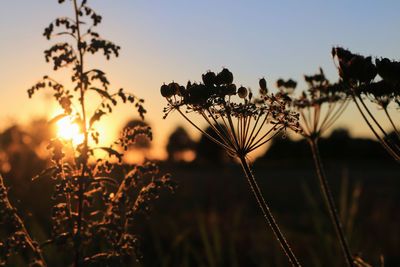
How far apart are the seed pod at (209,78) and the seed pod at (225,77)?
46 millimetres

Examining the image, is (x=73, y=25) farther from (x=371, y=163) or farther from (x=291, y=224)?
(x=371, y=163)

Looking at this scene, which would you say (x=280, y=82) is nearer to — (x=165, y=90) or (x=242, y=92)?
(x=242, y=92)

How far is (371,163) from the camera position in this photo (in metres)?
67.6

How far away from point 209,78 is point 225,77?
0.12 m

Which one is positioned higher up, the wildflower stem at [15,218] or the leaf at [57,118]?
the leaf at [57,118]

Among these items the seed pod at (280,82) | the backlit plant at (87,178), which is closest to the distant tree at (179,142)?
the seed pod at (280,82)

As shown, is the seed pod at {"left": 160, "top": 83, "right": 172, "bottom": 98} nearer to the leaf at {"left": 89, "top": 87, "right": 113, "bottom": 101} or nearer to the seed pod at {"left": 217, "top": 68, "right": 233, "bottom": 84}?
the seed pod at {"left": 217, "top": 68, "right": 233, "bottom": 84}

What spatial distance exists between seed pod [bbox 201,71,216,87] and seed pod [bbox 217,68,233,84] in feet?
0.15

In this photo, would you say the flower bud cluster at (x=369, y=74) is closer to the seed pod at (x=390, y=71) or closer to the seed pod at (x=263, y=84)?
the seed pod at (x=390, y=71)

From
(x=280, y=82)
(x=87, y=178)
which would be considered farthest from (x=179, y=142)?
(x=87, y=178)

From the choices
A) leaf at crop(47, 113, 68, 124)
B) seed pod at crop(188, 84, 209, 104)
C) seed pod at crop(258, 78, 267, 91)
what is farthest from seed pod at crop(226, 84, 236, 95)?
leaf at crop(47, 113, 68, 124)

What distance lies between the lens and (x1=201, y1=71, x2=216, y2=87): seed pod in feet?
10.3

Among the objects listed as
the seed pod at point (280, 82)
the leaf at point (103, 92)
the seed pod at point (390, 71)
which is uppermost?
the seed pod at point (280, 82)

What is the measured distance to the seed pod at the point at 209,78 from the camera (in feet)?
10.3
